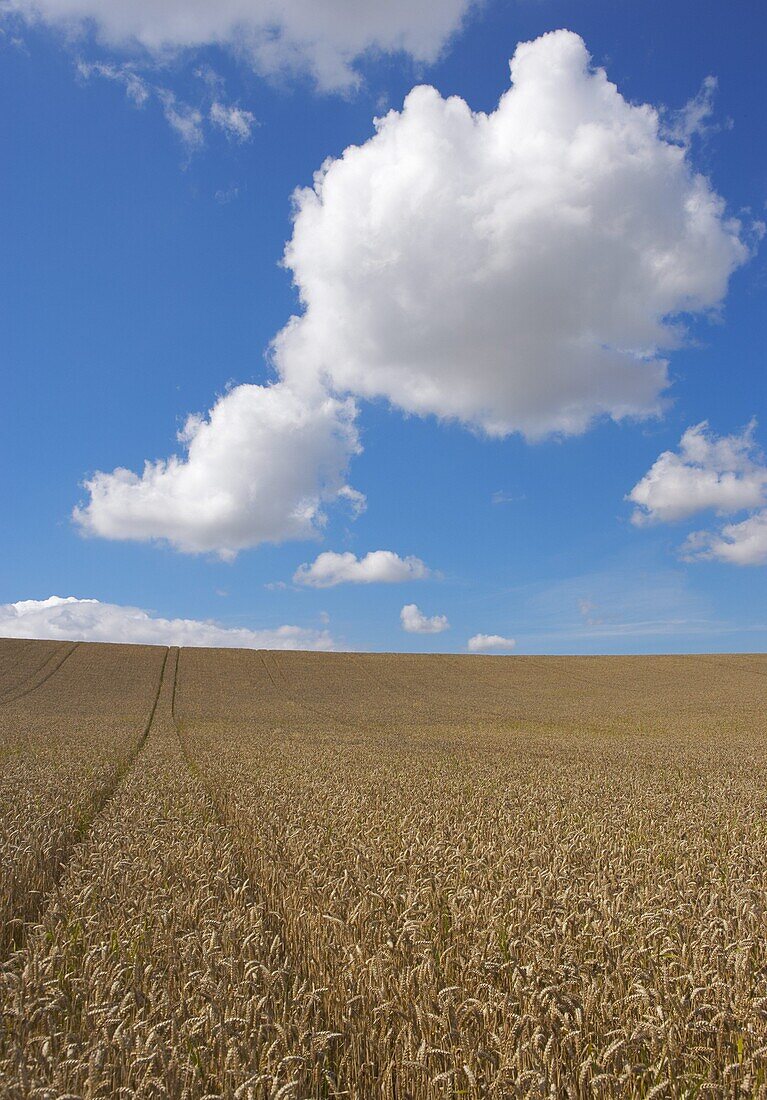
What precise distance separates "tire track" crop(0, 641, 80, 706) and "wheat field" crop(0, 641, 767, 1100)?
34599 millimetres

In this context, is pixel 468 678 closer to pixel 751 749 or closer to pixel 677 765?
pixel 751 749

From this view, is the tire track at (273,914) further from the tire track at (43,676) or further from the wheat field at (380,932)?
the tire track at (43,676)

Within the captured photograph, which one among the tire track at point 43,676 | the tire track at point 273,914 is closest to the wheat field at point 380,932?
the tire track at point 273,914

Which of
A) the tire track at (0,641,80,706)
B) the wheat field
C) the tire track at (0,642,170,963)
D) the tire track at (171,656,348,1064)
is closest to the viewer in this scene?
the wheat field

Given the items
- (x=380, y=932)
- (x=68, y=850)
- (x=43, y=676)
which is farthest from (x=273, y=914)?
(x=43, y=676)

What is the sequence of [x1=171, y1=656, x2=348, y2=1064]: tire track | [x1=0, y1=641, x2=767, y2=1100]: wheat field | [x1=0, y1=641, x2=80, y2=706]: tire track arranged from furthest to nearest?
1. [x1=0, y1=641, x2=80, y2=706]: tire track
2. [x1=171, y1=656, x2=348, y2=1064]: tire track
3. [x1=0, y1=641, x2=767, y2=1100]: wheat field

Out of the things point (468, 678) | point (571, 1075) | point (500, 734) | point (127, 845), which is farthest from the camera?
point (468, 678)

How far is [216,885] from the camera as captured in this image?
6027mm

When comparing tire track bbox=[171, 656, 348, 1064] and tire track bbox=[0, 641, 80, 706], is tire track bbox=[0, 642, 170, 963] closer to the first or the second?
tire track bbox=[171, 656, 348, 1064]

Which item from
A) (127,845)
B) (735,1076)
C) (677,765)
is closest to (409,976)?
(735,1076)

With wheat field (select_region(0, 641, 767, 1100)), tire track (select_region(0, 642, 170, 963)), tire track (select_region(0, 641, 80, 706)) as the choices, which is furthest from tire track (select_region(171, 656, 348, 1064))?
tire track (select_region(0, 641, 80, 706))

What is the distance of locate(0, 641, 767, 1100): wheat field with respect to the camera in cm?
329

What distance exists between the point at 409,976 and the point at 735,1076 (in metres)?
1.71

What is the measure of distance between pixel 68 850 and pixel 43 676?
5514cm
